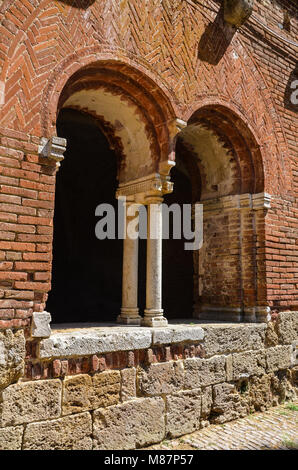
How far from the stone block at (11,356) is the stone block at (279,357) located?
344 centimetres

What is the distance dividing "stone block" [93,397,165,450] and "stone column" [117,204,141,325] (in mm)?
990

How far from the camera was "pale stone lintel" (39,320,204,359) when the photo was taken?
3445 millimetres

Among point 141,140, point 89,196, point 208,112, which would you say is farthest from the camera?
point 89,196

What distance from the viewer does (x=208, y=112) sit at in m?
5.46

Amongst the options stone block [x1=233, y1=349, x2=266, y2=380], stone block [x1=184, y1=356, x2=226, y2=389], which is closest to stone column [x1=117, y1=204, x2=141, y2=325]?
stone block [x1=184, y1=356, x2=226, y2=389]

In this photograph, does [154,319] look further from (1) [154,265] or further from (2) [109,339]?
(2) [109,339]

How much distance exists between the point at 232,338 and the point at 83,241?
196 inches

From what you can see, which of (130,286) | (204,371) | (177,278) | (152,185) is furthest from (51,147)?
(177,278)

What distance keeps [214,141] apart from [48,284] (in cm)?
361

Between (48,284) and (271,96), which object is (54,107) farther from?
(271,96)

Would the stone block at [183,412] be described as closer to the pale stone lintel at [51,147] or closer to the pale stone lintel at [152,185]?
the pale stone lintel at [152,185]

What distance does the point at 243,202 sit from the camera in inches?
225

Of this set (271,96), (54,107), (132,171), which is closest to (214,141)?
(271,96)

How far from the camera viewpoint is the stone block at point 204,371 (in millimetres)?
4418
